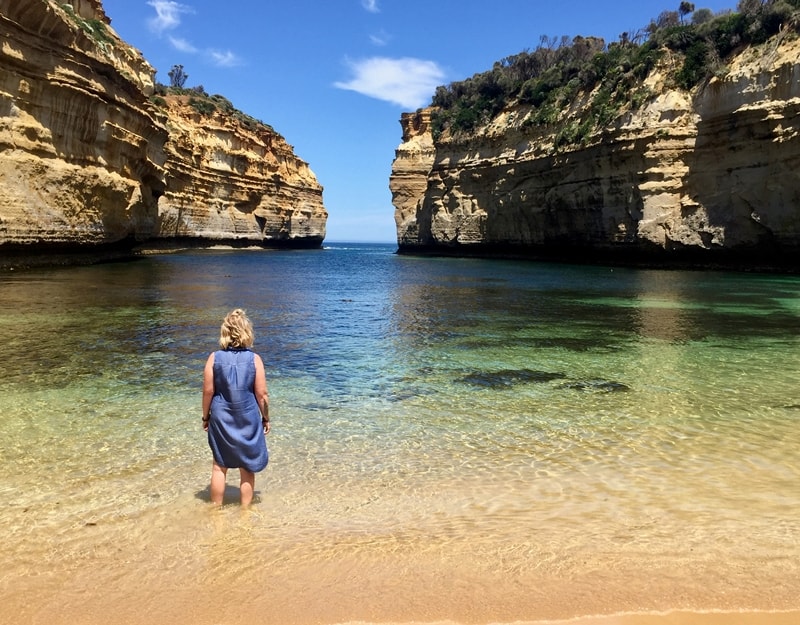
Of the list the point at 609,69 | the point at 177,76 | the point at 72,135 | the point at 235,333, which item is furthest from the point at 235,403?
the point at 177,76

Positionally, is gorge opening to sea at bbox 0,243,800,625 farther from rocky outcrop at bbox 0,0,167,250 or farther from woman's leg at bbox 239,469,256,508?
rocky outcrop at bbox 0,0,167,250

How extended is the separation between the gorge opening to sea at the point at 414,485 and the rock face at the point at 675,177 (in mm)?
21653

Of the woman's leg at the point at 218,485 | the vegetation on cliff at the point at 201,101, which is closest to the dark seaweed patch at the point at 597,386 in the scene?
the woman's leg at the point at 218,485

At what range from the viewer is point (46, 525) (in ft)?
13.0

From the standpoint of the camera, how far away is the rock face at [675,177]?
1134 inches

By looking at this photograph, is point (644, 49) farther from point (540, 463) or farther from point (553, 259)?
point (540, 463)

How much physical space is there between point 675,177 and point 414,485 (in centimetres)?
3324

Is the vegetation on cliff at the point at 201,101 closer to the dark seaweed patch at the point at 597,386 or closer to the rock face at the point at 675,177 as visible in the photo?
the rock face at the point at 675,177

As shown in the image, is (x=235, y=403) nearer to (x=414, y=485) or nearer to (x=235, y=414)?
(x=235, y=414)

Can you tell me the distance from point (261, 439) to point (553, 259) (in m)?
44.1

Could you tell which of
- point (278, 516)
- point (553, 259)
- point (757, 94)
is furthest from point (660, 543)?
point (553, 259)

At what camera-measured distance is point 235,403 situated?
4223 mm

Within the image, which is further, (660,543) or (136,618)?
(660,543)

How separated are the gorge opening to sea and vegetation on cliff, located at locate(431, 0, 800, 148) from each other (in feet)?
87.5
